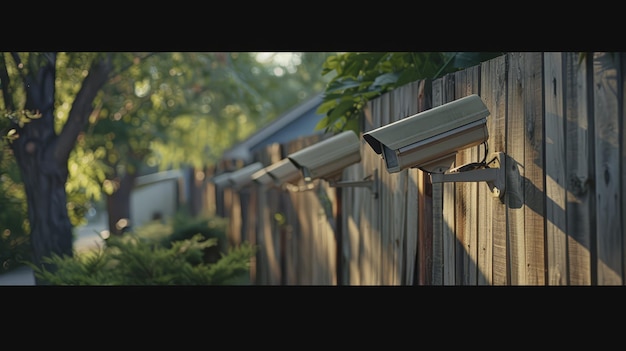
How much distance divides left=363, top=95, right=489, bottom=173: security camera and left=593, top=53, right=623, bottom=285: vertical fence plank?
2.05ft

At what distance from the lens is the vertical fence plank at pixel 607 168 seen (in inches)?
98.0

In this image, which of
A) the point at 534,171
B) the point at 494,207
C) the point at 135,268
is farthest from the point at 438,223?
the point at 135,268

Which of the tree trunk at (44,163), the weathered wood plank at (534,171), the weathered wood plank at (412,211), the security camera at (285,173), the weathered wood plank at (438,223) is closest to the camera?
the weathered wood plank at (534,171)

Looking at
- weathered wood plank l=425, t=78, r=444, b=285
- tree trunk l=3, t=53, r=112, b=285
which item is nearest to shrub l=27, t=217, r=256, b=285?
tree trunk l=3, t=53, r=112, b=285

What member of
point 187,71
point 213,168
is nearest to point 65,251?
point 187,71

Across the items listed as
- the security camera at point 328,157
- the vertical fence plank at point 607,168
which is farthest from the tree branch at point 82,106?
the vertical fence plank at point 607,168

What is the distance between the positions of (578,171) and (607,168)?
16cm

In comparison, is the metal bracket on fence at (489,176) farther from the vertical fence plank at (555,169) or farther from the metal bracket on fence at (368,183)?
the metal bracket on fence at (368,183)

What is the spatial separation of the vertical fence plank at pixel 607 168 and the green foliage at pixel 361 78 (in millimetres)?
2514

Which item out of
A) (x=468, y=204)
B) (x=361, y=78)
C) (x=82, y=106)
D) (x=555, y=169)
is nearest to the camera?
(x=555, y=169)

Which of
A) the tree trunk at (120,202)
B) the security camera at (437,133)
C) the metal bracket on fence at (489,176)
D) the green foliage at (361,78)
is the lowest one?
the metal bracket on fence at (489,176)

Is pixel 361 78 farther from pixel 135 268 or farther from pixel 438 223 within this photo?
pixel 135 268

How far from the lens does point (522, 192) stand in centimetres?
308

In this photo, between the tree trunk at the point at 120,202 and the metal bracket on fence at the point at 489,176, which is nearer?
the metal bracket on fence at the point at 489,176
